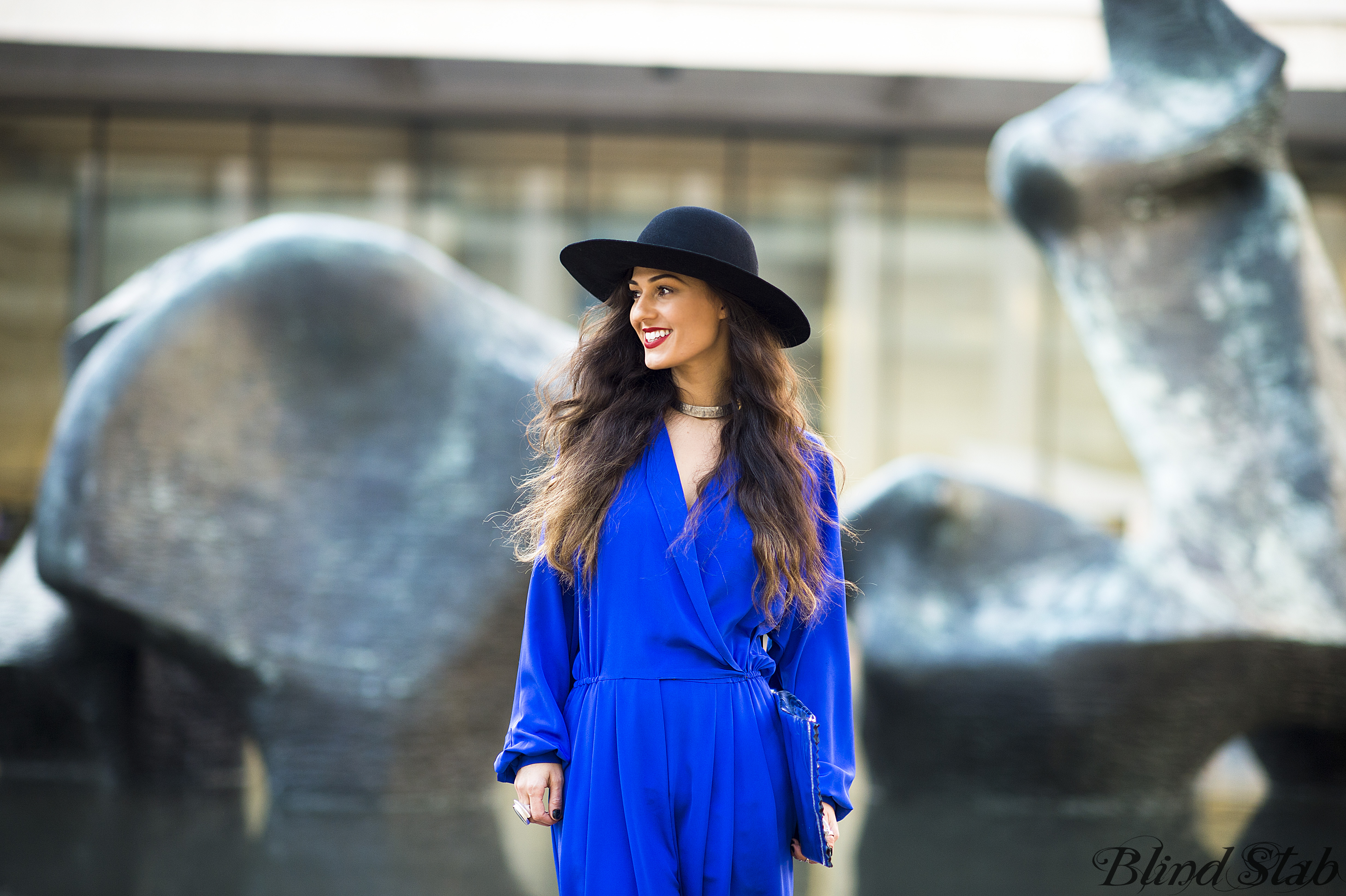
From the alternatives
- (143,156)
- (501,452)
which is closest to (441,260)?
(501,452)

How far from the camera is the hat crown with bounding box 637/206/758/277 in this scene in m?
1.90

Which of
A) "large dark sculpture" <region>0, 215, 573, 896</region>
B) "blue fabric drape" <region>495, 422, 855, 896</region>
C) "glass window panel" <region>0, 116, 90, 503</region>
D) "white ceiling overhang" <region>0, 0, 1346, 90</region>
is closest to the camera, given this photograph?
"blue fabric drape" <region>495, 422, 855, 896</region>

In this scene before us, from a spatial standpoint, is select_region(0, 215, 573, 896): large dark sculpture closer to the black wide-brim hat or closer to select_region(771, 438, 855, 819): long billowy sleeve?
select_region(771, 438, 855, 819): long billowy sleeve

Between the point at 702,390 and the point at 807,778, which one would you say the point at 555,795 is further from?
the point at 702,390

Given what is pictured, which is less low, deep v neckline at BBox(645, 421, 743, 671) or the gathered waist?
deep v neckline at BBox(645, 421, 743, 671)

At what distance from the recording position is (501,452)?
5250 millimetres

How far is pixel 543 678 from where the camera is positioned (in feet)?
6.33

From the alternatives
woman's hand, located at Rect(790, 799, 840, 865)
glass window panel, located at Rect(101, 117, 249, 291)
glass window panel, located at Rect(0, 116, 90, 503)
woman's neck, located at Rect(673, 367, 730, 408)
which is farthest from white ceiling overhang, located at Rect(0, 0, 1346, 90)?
woman's hand, located at Rect(790, 799, 840, 865)

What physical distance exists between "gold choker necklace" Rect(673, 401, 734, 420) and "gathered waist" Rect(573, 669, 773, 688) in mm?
457

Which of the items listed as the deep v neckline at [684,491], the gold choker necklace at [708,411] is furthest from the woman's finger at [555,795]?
the gold choker necklace at [708,411]

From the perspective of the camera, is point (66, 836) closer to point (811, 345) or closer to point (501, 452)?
point (501, 452)

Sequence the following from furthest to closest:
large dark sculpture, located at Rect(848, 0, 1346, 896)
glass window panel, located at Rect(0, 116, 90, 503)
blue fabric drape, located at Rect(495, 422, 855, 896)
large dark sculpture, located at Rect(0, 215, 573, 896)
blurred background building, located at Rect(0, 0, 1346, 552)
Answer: glass window panel, located at Rect(0, 116, 90, 503) → blurred background building, located at Rect(0, 0, 1346, 552) → large dark sculpture, located at Rect(848, 0, 1346, 896) → large dark sculpture, located at Rect(0, 215, 573, 896) → blue fabric drape, located at Rect(495, 422, 855, 896)

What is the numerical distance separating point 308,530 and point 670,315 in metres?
3.56

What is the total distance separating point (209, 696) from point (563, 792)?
13.9ft
